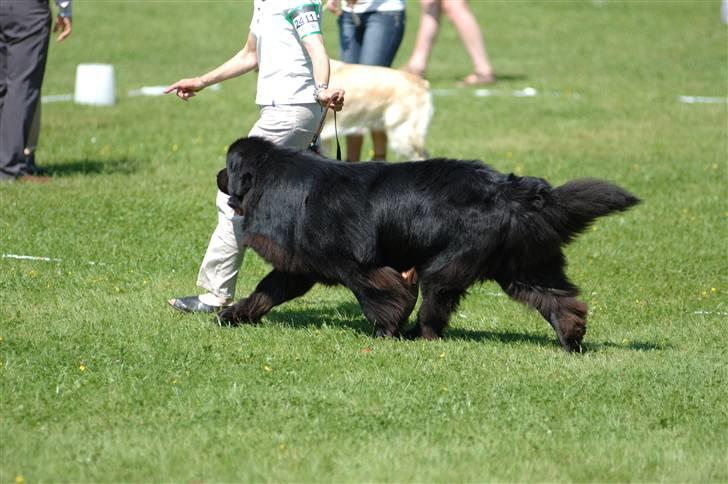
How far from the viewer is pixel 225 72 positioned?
6883mm

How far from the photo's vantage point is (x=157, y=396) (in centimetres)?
536

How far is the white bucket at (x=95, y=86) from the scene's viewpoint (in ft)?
48.8

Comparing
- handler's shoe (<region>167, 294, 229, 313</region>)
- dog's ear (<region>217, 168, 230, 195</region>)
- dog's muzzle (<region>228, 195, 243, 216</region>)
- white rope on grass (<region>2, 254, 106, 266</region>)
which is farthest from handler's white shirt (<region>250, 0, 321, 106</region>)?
white rope on grass (<region>2, 254, 106, 266</region>)

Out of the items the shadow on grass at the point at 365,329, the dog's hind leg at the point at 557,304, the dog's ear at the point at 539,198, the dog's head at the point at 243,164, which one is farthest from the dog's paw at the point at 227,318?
the dog's ear at the point at 539,198

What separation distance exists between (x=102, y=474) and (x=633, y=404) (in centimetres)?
257

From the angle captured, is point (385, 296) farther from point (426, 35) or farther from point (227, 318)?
point (426, 35)

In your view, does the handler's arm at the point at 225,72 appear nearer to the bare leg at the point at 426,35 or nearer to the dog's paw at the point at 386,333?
the dog's paw at the point at 386,333

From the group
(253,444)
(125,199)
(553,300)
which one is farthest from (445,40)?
(253,444)

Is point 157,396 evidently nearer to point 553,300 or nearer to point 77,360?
point 77,360

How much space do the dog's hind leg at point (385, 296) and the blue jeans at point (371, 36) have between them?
4.22m

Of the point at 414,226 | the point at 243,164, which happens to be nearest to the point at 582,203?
the point at 414,226

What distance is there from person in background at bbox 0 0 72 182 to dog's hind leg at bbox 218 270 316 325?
4.41 metres

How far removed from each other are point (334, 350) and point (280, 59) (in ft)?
5.75

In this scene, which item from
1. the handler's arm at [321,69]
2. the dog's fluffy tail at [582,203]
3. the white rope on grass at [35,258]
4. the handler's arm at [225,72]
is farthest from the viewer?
the white rope on grass at [35,258]
